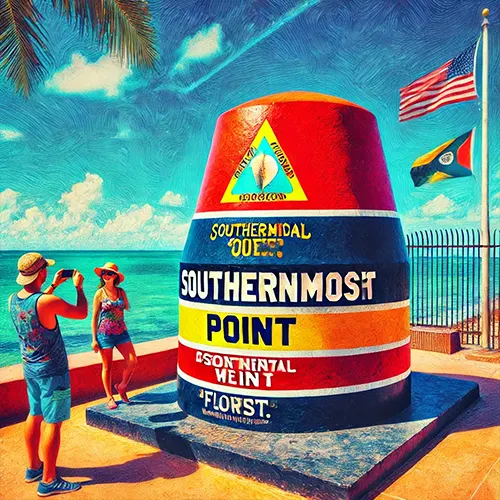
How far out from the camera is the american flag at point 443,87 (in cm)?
1211

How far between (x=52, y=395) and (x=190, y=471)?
66.8 inches

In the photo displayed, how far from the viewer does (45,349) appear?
15.2ft

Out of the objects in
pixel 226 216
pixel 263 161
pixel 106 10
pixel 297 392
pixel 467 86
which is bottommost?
pixel 297 392

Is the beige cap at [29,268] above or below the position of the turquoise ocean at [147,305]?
above

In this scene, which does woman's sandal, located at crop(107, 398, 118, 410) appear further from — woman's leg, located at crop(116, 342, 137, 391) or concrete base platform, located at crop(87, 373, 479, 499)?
woman's leg, located at crop(116, 342, 137, 391)

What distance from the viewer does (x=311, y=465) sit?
4902mm

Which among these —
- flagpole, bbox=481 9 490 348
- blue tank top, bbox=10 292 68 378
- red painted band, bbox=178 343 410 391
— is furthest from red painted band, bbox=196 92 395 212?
flagpole, bbox=481 9 490 348

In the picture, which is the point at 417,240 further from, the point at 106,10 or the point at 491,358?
the point at 106,10

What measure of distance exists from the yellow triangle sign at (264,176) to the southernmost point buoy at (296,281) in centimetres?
1

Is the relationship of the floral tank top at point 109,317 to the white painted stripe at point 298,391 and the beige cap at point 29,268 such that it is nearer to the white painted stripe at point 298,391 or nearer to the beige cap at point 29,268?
the white painted stripe at point 298,391

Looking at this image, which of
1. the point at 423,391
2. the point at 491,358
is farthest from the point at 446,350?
the point at 423,391

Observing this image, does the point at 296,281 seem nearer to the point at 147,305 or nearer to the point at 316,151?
the point at 316,151

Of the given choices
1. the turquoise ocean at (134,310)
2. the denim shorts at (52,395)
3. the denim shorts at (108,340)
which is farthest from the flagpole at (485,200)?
the turquoise ocean at (134,310)

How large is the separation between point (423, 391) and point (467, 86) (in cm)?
812
